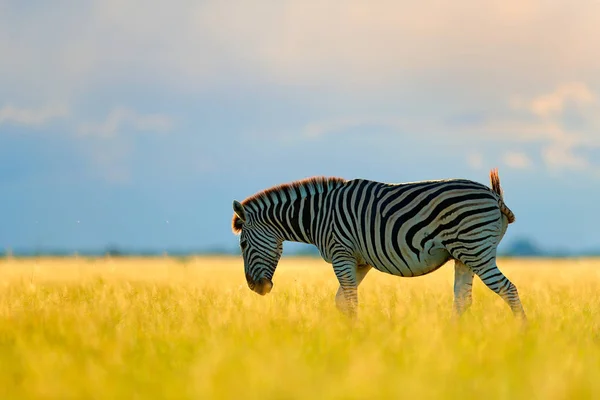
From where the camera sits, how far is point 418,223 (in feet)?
34.6

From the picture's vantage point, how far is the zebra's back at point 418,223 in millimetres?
A: 10227

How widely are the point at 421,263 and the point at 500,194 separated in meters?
1.73

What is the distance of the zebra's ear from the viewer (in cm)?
1203

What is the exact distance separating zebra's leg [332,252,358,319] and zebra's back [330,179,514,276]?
0.23m

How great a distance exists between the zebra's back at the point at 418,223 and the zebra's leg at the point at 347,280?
0.23m

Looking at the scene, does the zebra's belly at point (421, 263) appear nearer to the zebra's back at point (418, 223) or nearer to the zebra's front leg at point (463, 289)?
the zebra's back at point (418, 223)

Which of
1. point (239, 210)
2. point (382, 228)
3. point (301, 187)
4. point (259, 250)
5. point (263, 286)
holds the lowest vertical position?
point (263, 286)

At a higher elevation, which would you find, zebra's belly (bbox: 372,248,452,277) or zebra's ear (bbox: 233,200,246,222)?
zebra's ear (bbox: 233,200,246,222)

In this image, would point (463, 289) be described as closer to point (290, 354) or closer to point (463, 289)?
point (463, 289)

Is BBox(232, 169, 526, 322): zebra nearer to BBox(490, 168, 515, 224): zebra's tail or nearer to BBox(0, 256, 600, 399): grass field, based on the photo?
BBox(490, 168, 515, 224): zebra's tail

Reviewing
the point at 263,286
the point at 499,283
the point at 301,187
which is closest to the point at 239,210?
the point at 301,187

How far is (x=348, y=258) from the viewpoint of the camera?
11.1 m

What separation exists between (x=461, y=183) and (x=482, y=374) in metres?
4.88

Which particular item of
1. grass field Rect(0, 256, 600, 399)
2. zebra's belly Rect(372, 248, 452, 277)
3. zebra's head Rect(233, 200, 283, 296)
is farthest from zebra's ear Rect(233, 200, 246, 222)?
zebra's belly Rect(372, 248, 452, 277)
